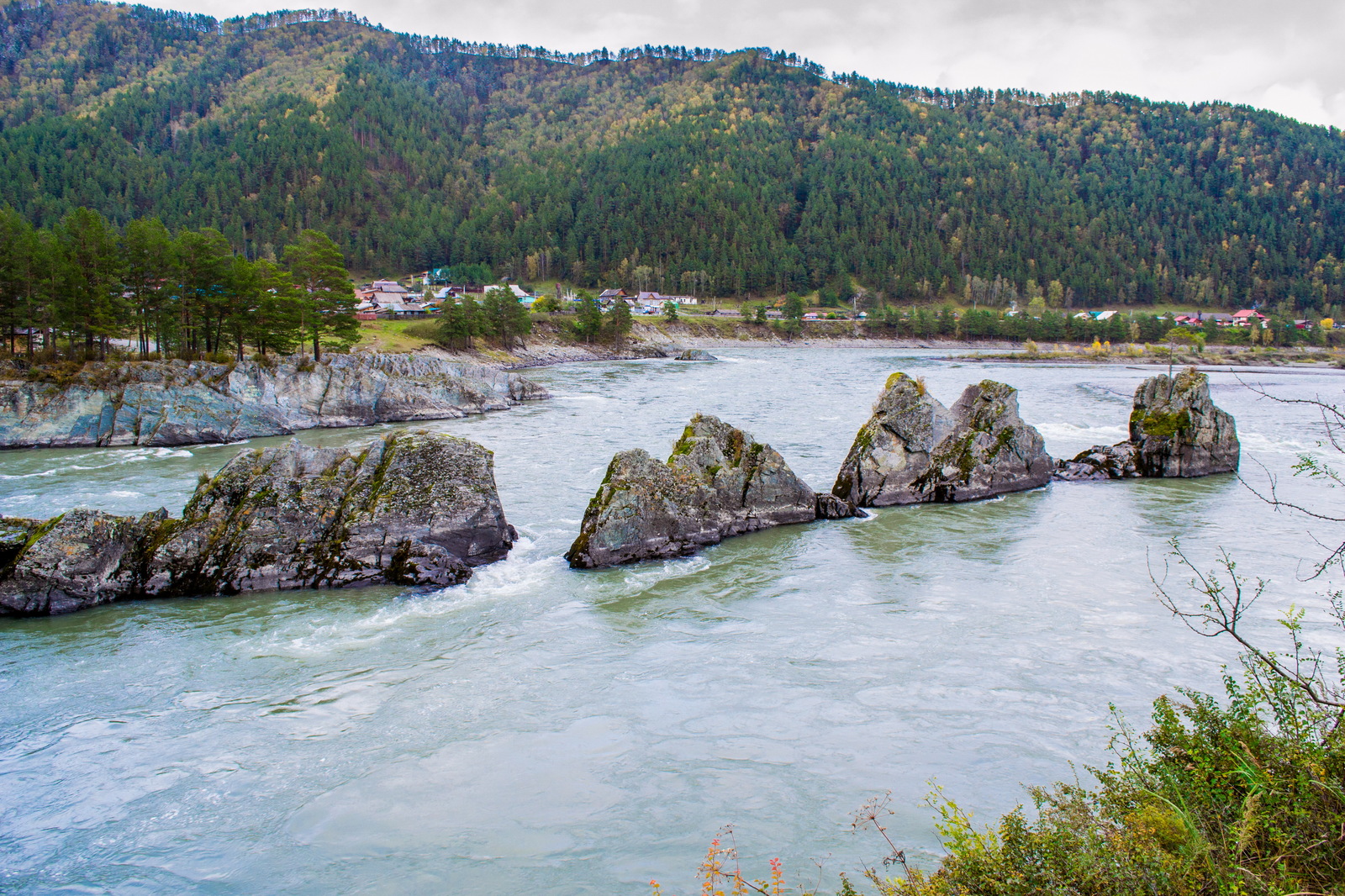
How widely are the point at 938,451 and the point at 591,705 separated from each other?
18976mm

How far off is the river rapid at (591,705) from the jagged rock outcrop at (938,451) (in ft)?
9.32

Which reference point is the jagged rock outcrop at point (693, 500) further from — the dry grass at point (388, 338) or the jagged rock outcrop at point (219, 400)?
the dry grass at point (388, 338)

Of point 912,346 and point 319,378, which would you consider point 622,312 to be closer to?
point 912,346

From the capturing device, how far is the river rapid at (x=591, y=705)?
327 inches

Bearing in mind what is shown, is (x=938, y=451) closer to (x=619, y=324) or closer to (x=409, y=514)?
(x=409, y=514)

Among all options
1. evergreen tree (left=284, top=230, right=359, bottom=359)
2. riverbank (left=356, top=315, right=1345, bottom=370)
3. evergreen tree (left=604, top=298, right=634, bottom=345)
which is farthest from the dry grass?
evergreen tree (left=604, top=298, right=634, bottom=345)

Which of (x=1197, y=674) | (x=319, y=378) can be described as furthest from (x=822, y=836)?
(x=319, y=378)

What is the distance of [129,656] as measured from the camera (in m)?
13.3

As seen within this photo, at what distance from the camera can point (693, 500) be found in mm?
20297

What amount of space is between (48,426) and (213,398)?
7876 millimetres

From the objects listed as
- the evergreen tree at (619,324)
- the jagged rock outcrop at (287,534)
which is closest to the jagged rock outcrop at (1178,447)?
the jagged rock outcrop at (287,534)

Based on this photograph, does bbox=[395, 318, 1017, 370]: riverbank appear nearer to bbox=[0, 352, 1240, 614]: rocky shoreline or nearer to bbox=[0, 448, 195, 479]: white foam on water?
bbox=[0, 448, 195, 479]: white foam on water

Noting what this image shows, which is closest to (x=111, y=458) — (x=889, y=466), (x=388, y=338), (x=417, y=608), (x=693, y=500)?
(x=417, y=608)

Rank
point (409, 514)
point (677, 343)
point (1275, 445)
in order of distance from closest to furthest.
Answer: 1. point (409, 514)
2. point (1275, 445)
3. point (677, 343)
